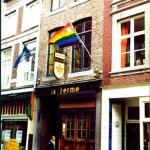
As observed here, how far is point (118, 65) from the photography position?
11969 millimetres

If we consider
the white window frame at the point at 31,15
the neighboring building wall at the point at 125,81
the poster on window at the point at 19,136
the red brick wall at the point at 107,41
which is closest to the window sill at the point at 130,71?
the neighboring building wall at the point at 125,81

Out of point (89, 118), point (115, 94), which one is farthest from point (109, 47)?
point (89, 118)

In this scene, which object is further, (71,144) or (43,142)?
(43,142)

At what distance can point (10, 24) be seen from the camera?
19641mm

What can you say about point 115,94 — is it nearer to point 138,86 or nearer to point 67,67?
point 138,86

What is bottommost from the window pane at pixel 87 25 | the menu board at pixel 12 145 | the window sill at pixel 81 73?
the menu board at pixel 12 145

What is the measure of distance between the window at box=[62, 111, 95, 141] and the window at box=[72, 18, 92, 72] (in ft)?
6.61

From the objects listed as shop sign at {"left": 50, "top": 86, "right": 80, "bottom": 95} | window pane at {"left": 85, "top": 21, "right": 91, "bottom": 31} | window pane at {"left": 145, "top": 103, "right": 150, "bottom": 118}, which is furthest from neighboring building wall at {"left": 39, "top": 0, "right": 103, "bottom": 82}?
window pane at {"left": 145, "top": 103, "right": 150, "bottom": 118}

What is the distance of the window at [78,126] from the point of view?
13.1m

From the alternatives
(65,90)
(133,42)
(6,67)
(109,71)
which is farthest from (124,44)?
(6,67)

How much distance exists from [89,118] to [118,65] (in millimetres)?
2753

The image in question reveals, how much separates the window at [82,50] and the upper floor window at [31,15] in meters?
3.63

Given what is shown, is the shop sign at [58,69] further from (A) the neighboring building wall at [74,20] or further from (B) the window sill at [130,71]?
(B) the window sill at [130,71]

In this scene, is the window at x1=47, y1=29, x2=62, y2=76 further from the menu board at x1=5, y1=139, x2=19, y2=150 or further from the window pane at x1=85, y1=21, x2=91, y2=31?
the menu board at x1=5, y1=139, x2=19, y2=150
